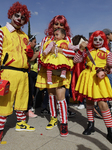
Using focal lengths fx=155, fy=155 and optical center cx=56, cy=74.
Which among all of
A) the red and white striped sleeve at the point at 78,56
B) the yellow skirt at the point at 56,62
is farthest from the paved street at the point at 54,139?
the red and white striped sleeve at the point at 78,56

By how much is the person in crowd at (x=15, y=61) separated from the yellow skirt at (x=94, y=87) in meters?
0.95

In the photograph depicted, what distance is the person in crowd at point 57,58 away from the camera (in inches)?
93.0

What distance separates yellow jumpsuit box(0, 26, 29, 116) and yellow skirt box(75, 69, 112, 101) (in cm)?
96

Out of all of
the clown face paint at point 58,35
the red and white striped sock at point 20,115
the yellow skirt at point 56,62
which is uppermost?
the clown face paint at point 58,35

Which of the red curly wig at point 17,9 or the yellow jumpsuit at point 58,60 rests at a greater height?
the red curly wig at point 17,9

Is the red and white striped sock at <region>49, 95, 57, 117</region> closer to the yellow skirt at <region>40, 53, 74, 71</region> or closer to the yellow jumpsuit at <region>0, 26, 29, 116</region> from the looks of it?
the yellow jumpsuit at <region>0, 26, 29, 116</region>

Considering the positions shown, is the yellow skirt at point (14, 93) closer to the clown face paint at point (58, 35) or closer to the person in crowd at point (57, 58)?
the person in crowd at point (57, 58)

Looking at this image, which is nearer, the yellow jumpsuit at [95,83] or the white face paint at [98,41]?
the yellow jumpsuit at [95,83]

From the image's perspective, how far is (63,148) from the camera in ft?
6.72

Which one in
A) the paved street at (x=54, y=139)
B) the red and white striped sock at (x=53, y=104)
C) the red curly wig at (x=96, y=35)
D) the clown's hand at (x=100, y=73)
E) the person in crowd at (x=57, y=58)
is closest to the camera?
the paved street at (x=54, y=139)

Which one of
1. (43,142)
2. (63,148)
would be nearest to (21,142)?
(43,142)

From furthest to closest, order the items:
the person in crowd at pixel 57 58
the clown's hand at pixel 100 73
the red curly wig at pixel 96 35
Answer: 1. the red curly wig at pixel 96 35
2. the person in crowd at pixel 57 58
3. the clown's hand at pixel 100 73

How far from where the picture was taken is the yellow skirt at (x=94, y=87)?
90.4 inches

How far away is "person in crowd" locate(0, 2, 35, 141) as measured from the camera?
7.61 feet
